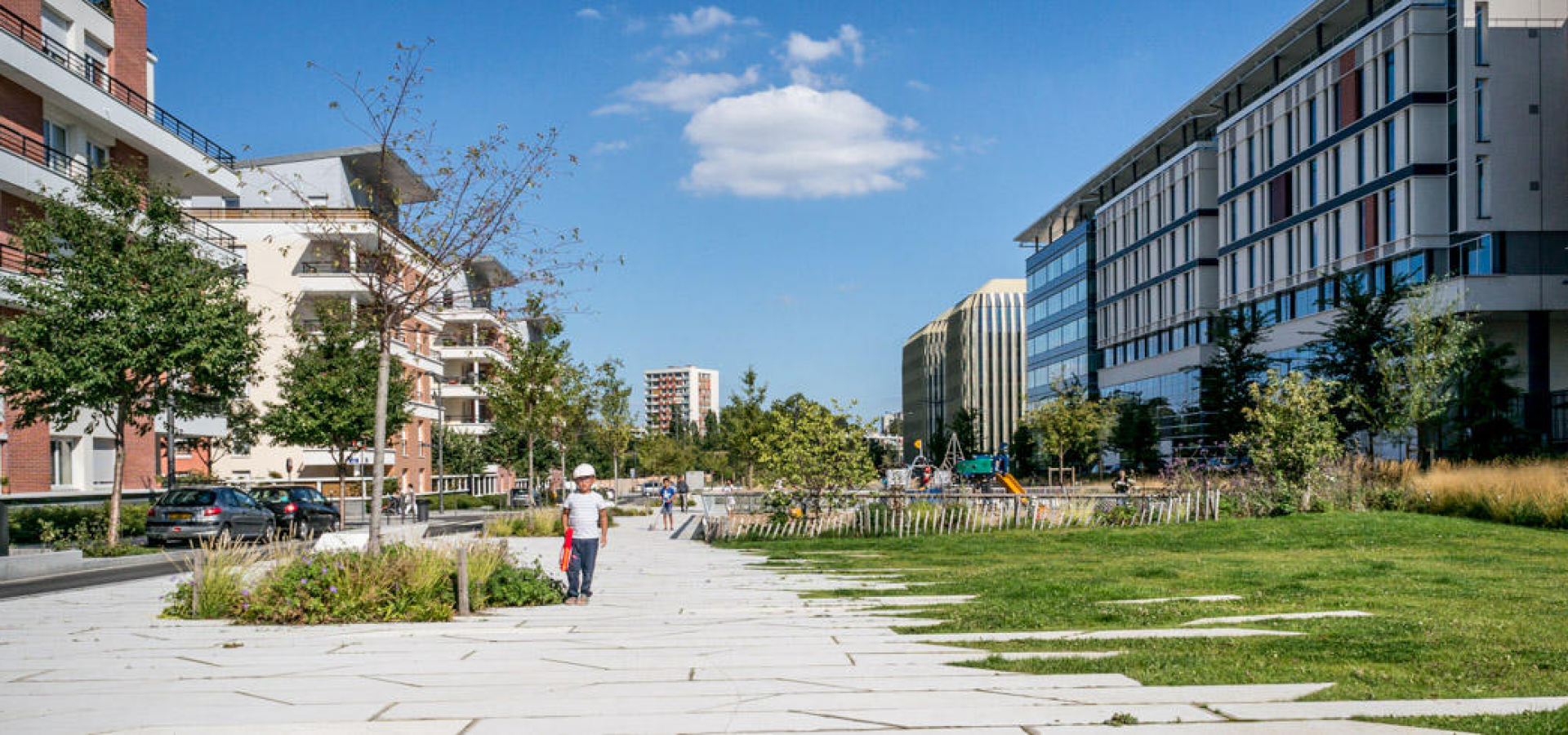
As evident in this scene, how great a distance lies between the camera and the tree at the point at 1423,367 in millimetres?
34156

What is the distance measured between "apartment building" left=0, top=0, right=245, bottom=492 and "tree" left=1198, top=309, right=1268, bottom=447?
139 feet

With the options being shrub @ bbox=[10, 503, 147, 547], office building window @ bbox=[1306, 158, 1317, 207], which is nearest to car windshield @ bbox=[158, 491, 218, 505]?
shrub @ bbox=[10, 503, 147, 547]

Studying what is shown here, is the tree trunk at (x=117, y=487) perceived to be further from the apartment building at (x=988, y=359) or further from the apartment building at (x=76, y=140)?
the apartment building at (x=988, y=359)

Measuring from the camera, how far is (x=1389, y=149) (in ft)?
154

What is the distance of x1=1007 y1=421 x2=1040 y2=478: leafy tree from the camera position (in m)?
83.5

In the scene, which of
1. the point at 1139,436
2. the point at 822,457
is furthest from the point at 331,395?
the point at 1139,436

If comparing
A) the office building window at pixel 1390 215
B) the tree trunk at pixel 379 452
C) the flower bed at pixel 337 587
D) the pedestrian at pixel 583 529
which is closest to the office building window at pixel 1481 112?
the office building window at pixel 1390 215

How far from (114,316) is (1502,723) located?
2519 centimetres

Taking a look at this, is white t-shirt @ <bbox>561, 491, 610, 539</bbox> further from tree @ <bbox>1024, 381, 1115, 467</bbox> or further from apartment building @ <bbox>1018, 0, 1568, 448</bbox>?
tree @ <bbox>1024, 381, 1115, 467</bbox>

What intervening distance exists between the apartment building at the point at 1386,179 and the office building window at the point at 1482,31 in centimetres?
7

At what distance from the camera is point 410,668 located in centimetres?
870

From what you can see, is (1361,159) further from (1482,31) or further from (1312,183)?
(1482,31)

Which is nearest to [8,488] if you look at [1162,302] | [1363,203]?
[1363,203]

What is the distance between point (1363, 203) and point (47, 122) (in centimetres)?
4909
